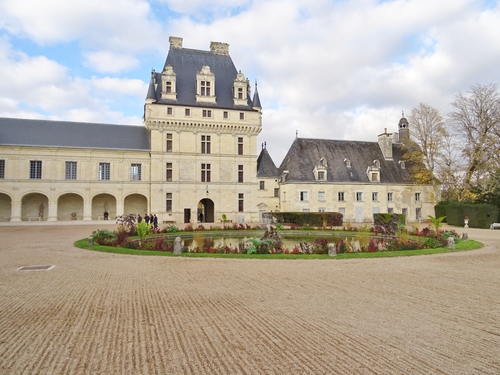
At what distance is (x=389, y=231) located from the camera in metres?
17.8

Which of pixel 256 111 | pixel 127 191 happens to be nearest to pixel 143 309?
pixel 127 191

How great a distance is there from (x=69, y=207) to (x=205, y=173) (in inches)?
511

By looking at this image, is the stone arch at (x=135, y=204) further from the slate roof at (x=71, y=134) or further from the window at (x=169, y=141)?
the window at (x=169, y=141)

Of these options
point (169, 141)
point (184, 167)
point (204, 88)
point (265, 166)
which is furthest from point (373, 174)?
point (169, 141)

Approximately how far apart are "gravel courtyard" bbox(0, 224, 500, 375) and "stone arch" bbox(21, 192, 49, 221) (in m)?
27.0

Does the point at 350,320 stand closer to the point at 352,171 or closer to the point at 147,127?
the point at 147,127

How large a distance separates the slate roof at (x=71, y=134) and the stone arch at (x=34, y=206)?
4.91 m

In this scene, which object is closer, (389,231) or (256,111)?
(389,231)

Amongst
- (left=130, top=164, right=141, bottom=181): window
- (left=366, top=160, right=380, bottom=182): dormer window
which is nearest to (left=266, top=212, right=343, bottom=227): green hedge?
(left=366, top=160, right=380, bottom=182): dormer window

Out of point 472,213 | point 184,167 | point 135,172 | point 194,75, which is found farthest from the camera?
point 194,75

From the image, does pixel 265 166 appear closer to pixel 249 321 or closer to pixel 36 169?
pixel 36 169

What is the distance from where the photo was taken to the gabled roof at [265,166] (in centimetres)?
3856

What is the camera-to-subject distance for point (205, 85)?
118ft

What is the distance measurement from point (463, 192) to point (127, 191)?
31670 millimetres
